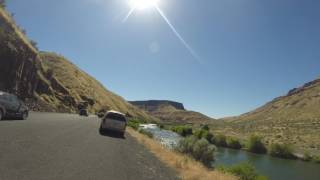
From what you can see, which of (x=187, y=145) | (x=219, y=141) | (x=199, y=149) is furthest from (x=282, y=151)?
(x=199, y=149)

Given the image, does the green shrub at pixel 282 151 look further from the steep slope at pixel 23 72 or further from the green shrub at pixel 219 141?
the steep slope at pixel 23 72

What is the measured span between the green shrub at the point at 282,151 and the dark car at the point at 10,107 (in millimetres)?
68220

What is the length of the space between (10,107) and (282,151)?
7047cm

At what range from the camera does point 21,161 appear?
11.0 meters

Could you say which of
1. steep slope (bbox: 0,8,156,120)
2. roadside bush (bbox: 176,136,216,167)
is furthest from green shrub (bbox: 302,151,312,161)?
steep slope (bbox: 0,8,156,120)

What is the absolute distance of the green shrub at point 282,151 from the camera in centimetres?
8294

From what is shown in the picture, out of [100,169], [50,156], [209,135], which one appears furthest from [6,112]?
[209,135]

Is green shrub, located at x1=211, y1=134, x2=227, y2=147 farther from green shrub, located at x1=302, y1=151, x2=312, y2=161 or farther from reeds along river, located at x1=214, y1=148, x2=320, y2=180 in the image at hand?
green shrub, located at x1=302, y1=151, x2=312, y2=161

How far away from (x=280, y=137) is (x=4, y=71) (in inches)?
3515

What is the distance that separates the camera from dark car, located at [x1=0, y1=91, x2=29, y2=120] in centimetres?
2569

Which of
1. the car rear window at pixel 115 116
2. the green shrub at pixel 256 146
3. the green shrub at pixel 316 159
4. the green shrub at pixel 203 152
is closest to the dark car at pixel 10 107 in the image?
the car rear window at pixel 115 116

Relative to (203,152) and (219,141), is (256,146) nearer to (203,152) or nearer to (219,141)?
(219,141)

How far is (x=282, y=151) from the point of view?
83750 mm

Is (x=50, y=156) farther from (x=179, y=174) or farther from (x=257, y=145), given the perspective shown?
(x=257, y=145)
